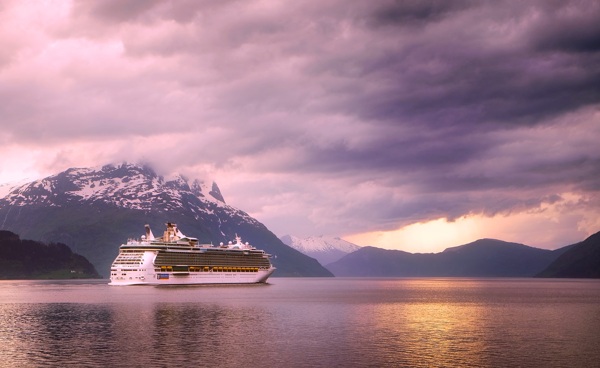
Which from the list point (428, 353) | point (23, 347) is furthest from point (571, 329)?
point (23, 347)

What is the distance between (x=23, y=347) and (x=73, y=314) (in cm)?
4502

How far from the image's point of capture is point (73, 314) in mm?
118562

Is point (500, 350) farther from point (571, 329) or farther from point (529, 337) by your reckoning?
point (571, 329)

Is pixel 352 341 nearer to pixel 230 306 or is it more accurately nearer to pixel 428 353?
pixel 428 353

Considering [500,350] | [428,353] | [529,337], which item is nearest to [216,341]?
[428,353]

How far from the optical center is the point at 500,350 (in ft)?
242

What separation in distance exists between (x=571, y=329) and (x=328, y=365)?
165ft

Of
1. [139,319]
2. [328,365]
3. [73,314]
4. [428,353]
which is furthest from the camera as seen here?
[73,314]

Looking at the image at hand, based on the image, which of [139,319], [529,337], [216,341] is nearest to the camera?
[216,341]

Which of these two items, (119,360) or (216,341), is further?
(216,341)

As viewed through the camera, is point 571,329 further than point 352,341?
Yes

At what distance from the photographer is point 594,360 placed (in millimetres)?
66312

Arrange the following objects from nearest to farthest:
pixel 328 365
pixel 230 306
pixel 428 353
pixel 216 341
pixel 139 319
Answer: pixel 328 365
pixel 428 353
pixel 216 341
pixel 139 319
pixel 230 306

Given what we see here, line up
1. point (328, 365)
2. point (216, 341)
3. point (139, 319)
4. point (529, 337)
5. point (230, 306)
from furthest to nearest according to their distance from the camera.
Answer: point (230, 306)
point (139, 319)
point (529, 337)
point (216, 341)
point (328, 365)
